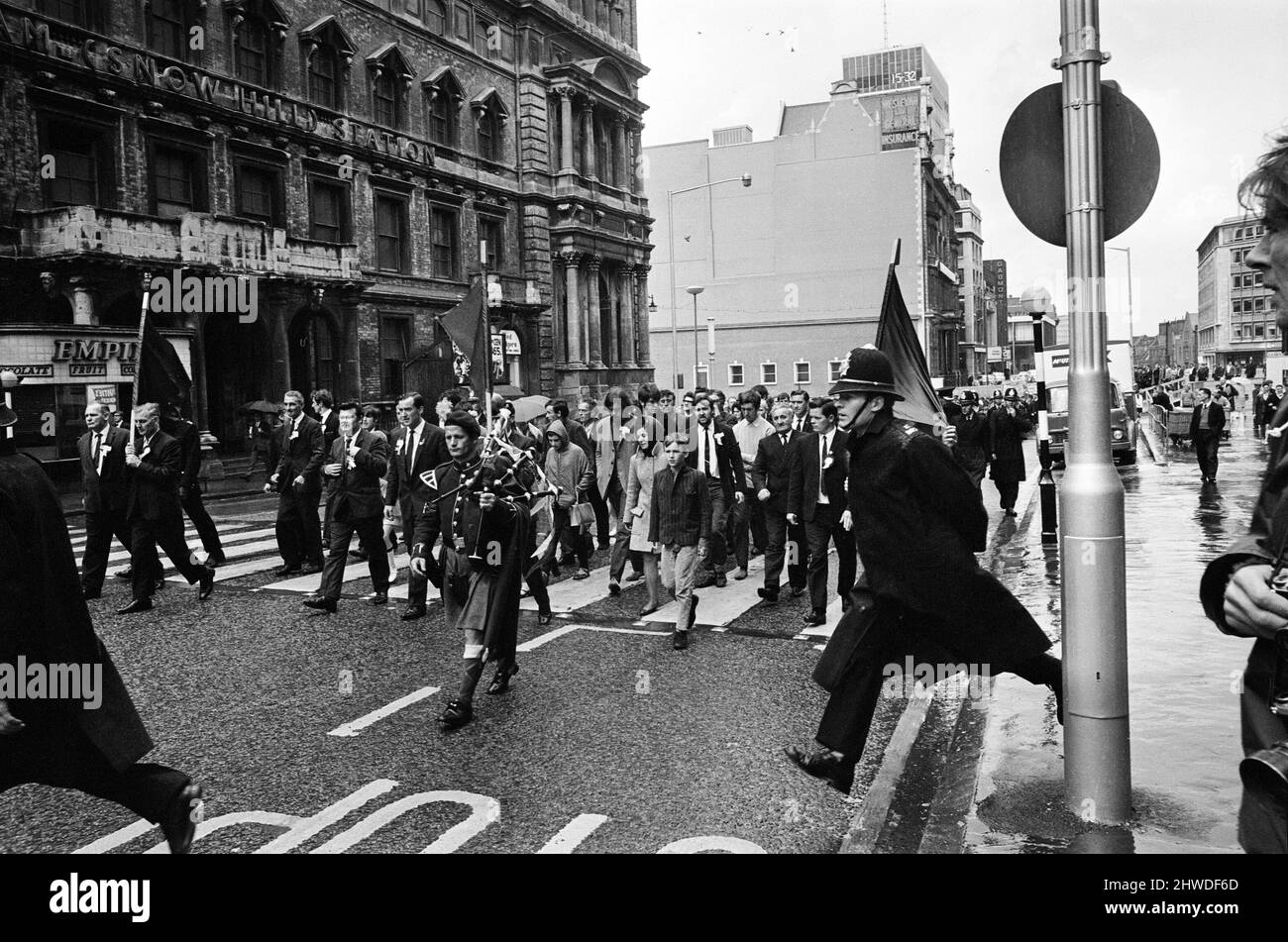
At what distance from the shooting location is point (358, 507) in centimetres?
1009

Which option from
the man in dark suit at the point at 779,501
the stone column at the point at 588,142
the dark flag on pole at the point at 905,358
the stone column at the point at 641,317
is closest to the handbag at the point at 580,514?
the man in dark suit at the point at 779,501

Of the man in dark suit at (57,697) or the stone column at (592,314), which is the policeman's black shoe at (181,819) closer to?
the man in dark suit at (57,697)

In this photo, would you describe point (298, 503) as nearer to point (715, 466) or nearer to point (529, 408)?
point (715, 466)

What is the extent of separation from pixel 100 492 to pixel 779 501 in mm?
7064

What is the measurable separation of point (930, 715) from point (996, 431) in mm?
10741

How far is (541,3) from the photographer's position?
41.9 meters

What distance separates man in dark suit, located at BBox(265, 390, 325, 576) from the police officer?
4982 millimetres

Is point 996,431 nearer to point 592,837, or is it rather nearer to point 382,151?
point 592,837

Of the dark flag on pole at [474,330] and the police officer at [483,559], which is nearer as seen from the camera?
the police officer at [483,559]

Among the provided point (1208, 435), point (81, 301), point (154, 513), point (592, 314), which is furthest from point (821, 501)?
point (592, 314)

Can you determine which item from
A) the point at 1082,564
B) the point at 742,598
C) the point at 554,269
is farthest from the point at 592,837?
the point at 554,269

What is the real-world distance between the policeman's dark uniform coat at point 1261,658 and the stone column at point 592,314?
A: 44.1 meters

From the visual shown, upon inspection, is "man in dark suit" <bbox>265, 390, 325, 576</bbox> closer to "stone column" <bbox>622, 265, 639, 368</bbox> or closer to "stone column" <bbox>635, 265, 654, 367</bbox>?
"stone column" <bbox>622, 265, 639, 368</bbox>

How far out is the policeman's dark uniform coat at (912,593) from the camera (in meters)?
4.73
